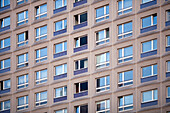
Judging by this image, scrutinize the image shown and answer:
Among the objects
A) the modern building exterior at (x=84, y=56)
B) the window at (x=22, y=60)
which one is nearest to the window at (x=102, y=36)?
the modern building exterior at (x=84, y=56)

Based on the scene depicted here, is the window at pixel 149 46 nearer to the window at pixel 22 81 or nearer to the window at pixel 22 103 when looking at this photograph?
the window at pixel 22 81

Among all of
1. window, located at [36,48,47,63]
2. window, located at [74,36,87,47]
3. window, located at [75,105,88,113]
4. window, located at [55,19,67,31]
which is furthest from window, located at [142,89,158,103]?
window, located at [36,48,47,63]

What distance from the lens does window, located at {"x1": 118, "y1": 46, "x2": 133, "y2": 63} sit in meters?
87.2

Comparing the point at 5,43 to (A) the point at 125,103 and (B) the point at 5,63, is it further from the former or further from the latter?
(A) the point at 125,103

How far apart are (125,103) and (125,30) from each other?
8093 mm

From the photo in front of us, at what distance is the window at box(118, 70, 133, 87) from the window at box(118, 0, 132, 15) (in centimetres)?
692

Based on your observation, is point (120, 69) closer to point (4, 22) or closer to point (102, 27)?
point (102, 27)

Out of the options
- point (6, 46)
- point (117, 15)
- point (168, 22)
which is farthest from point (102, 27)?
point (6, 46)

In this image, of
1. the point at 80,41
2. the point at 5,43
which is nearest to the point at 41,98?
the point at 80,41

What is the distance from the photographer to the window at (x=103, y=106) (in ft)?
287

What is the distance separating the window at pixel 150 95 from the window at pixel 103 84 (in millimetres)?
4805

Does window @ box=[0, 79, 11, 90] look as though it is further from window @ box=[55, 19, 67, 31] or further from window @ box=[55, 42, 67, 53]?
window @ box=[55, 19, 67, 31]

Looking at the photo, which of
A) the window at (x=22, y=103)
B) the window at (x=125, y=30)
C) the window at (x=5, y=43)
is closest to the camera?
the window at (x=125, y=30)

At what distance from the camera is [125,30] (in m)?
88.3
